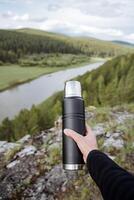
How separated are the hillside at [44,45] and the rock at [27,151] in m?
0.49

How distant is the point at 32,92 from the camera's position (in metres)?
2.31

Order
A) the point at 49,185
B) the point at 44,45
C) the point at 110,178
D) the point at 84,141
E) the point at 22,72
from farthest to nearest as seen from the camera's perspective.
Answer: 1. the point at 44,45
2. the point at 22,72
3. the point at 49,185
4. the point at 84,141
5. the point at 110,178

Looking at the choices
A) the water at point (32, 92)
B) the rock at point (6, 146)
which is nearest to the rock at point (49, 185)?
the rock at point (6, 146)

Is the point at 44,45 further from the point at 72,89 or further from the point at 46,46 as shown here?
the point at 72,89

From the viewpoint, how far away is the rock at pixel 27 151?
218cm

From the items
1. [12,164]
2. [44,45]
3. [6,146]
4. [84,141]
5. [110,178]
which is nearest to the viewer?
[110,178]

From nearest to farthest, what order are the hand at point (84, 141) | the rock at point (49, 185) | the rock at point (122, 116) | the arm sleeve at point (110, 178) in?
the arm sleeve at point (110, 178), the hand at point (84, 141), the rock at point (49, 185), the rock at point (122, 116)

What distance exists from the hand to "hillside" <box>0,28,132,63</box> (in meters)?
1.51

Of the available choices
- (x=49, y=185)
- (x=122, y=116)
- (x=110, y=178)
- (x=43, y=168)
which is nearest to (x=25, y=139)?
(x=43, y=168)

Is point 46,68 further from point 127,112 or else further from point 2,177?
point 2,177

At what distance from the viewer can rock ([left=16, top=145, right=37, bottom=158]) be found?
2185 millimetres

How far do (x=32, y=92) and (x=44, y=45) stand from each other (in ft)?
1.08

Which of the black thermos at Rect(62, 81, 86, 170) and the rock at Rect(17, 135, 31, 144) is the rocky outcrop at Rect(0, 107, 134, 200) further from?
the black thermos at Rect(62, 81, 86, 170)

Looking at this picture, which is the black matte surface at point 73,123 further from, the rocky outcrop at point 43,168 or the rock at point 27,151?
the rock at point 27,151
